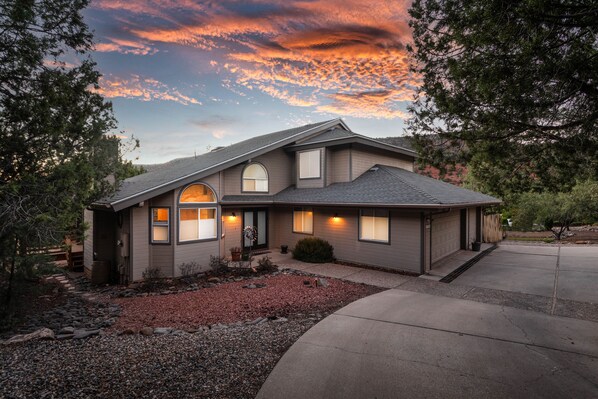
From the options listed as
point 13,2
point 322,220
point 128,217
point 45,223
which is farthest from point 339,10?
point 128,217

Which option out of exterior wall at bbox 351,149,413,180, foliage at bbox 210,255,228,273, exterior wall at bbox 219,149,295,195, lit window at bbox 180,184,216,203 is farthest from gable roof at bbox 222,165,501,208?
foliage at bbox 210,255,228,273

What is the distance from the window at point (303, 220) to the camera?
46.5 ft

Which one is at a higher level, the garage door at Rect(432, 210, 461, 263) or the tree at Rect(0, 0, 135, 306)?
the tree at Rect(0, 0, 135, 306)

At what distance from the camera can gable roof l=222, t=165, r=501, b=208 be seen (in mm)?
10348

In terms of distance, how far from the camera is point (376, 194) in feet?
38.2

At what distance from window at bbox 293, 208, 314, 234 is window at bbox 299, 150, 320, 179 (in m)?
1.83

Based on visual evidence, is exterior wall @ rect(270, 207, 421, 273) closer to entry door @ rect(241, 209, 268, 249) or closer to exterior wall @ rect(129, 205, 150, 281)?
entry door @ rect(241, 209, 268, 249)

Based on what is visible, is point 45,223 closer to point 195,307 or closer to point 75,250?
point 195,307

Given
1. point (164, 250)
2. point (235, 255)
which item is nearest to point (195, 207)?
point (164, 250)

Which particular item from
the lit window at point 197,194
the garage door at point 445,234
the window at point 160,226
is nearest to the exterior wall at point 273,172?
the lit window at point 197,194

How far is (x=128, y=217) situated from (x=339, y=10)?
10060mm

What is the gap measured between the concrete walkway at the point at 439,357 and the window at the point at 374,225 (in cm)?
487

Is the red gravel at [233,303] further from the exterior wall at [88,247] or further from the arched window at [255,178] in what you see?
the arched window at [255,178]

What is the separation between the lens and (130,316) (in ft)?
Answer: 22.4
